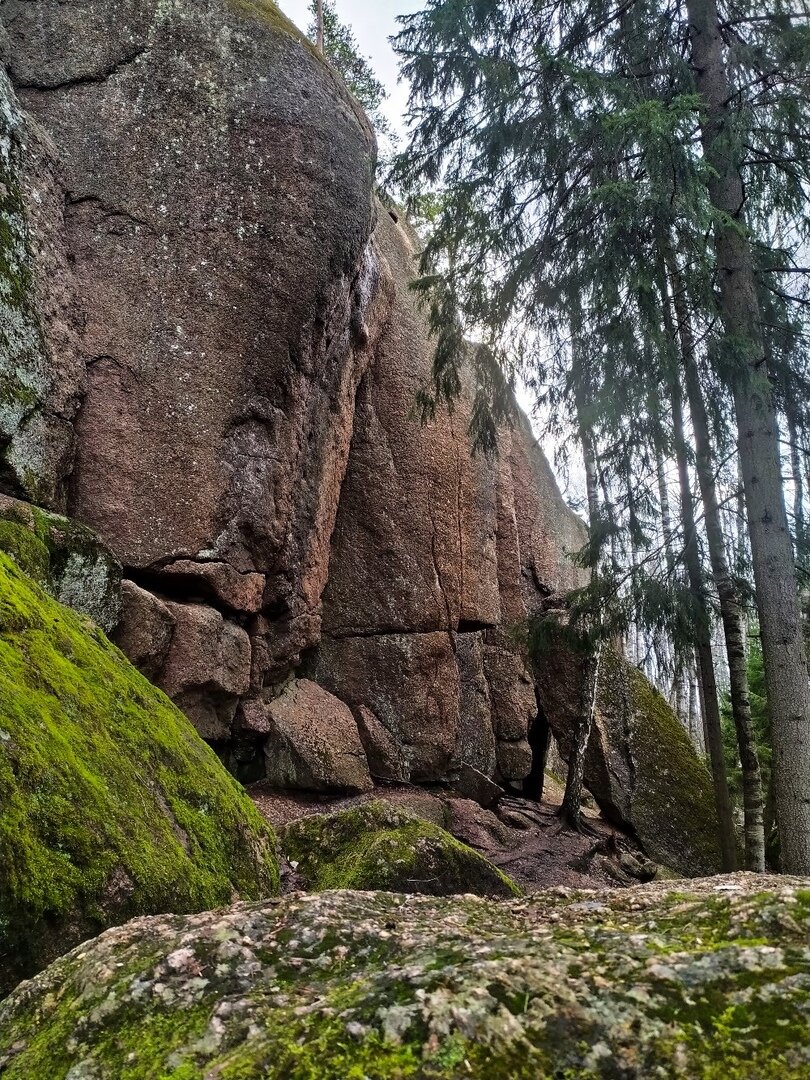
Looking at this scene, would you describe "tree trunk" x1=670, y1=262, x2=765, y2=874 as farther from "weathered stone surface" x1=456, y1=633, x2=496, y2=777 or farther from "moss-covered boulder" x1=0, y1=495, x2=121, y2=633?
"moss-covered boulder" x1=0, y1=495, x2=121, y2=633

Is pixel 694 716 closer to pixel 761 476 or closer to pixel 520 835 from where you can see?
pixel 520 835

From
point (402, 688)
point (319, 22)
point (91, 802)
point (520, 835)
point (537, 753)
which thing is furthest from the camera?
point (319, 22)

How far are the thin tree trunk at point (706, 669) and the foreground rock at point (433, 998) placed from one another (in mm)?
8039

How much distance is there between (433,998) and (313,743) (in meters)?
9.47

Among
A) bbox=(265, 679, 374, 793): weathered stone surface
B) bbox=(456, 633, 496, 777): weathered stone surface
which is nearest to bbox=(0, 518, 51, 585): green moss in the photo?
bbox=(265, 679, 374, 793): weathered stone surface

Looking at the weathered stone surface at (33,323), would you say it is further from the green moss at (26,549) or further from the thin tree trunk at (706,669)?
the thin tree trunk at (706,669)

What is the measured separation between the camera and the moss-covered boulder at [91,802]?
2.73 meters

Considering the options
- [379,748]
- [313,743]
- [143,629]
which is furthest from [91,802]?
[379,748]

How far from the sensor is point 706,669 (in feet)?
34.9

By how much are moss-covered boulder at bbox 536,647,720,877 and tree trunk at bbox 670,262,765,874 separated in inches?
121

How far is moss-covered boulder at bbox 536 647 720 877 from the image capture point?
1274 cm

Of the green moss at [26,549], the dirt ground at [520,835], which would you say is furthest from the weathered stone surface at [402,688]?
the green moss at [26,549]

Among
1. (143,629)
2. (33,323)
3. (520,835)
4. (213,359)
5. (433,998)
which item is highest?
(213,359)

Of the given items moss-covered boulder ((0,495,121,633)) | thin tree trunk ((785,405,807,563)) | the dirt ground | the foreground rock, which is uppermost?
thin tree trunk ((785,405,807,563))
